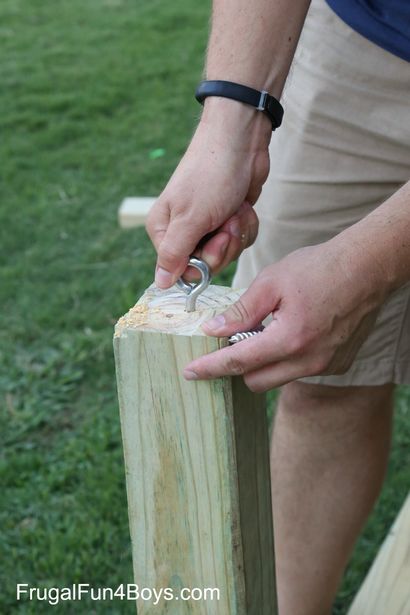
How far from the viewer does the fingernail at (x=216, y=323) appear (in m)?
1.14

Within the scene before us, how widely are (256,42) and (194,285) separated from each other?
16.2 inches

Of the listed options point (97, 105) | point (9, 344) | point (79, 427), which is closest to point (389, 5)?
point (79, 427)

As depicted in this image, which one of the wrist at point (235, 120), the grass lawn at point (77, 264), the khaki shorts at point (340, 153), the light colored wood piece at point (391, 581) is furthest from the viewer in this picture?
the grass lawn at point (77, 264)

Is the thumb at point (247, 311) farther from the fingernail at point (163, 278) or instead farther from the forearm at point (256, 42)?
the forearm at point (256, 42)

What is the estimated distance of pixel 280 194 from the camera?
5.16ft

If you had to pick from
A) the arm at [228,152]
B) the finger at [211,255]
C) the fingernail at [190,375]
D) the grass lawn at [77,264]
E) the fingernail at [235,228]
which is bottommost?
the grass lawn at [77,264]

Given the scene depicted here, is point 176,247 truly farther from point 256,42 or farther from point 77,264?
point 77,264

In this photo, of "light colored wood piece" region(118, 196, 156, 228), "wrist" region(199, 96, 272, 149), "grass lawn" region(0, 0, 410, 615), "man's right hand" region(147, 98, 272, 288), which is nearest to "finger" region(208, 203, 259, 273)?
"man's right hand" region(147, 98, 272, 288)

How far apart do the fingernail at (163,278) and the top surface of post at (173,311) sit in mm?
13

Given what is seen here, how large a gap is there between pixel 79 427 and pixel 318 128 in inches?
60.1

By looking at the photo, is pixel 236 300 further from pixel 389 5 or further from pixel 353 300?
pixel 389 5

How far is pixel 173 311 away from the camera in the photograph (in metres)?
1.21

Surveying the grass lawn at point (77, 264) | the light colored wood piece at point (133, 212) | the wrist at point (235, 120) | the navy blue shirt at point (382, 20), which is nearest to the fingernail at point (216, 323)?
the wrist at point (235, 120)

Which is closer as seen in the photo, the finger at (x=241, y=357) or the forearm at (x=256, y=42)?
the finger at (x=241, y=357)
